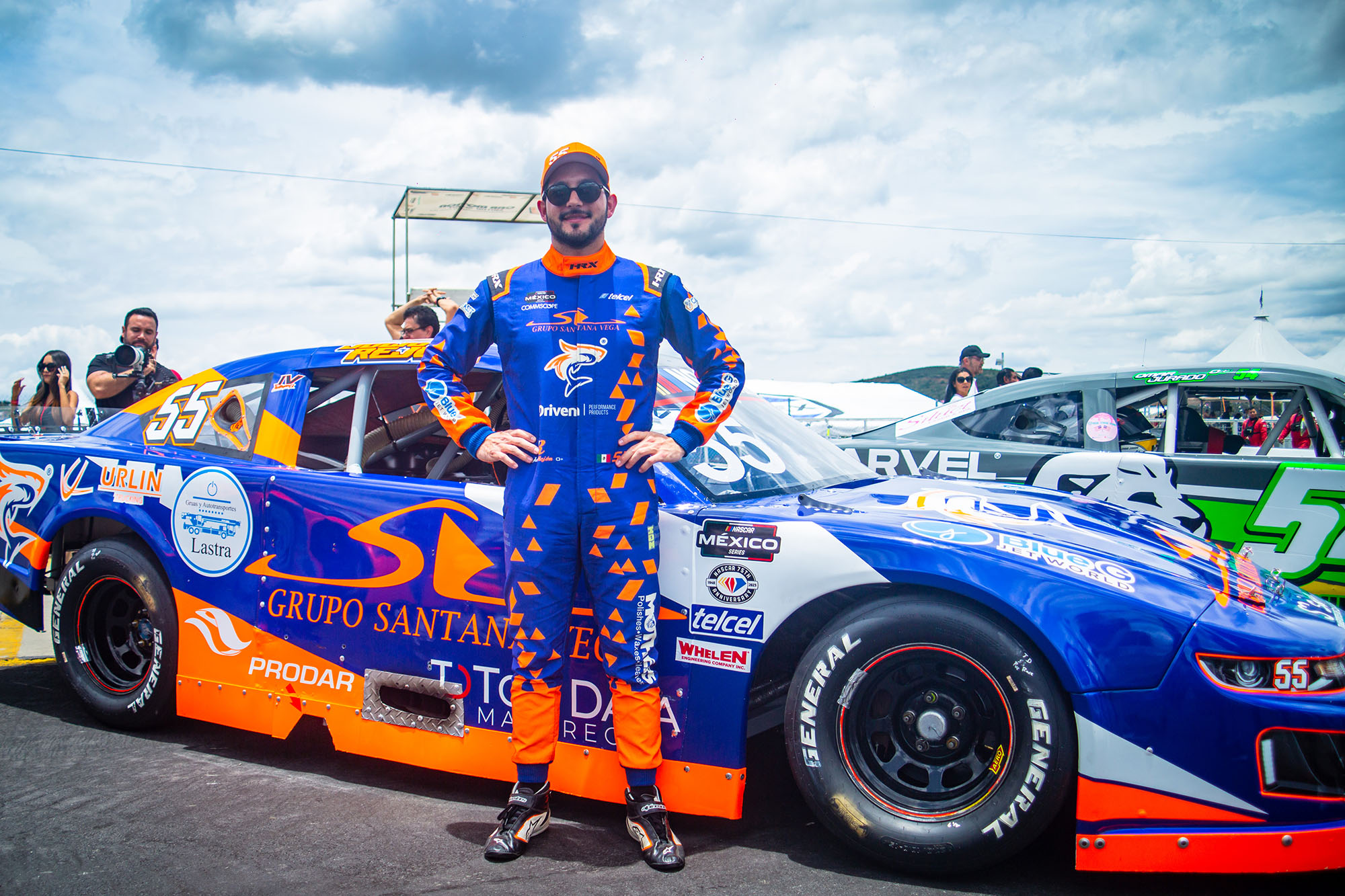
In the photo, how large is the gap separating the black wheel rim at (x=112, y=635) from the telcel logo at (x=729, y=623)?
2386 millimetres

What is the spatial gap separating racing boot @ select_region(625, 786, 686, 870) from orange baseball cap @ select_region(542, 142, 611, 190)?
1.78 meters

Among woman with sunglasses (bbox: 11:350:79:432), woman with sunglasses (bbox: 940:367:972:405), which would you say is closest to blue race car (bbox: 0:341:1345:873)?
woman with sunglasses (bbox: 11:350:79:432)

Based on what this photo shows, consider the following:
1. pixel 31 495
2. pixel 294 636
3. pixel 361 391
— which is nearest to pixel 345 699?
pixel 294 636

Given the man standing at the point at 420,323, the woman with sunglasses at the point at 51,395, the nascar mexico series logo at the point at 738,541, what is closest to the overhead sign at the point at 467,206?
the woman with sunglasses at the point at 51,395

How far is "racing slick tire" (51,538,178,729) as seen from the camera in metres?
3.22

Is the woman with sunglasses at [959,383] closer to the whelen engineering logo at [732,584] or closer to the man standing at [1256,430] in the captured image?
the man standing at [1256,430]

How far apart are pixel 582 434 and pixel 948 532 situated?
104 centimetres

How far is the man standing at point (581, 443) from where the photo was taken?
2359 millimetres

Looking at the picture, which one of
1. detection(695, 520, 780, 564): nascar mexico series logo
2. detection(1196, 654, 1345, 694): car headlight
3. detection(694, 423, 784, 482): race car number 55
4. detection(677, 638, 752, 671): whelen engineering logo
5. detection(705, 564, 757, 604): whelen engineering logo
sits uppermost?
detection(694, 423, 784, 482): race car number 55

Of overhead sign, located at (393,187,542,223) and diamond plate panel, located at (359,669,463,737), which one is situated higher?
overhead sign, located at (393,187,542,223)

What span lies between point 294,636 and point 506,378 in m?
1.23

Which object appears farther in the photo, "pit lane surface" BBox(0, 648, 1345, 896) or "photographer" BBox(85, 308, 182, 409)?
"photographer" BBox(85, 308, 182, 409)

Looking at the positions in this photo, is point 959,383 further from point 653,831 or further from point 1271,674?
point 653,831

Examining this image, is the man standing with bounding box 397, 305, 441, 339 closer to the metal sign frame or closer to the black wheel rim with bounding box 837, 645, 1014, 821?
the black wheel rim with bounding box 837, 645, 1014, 821
